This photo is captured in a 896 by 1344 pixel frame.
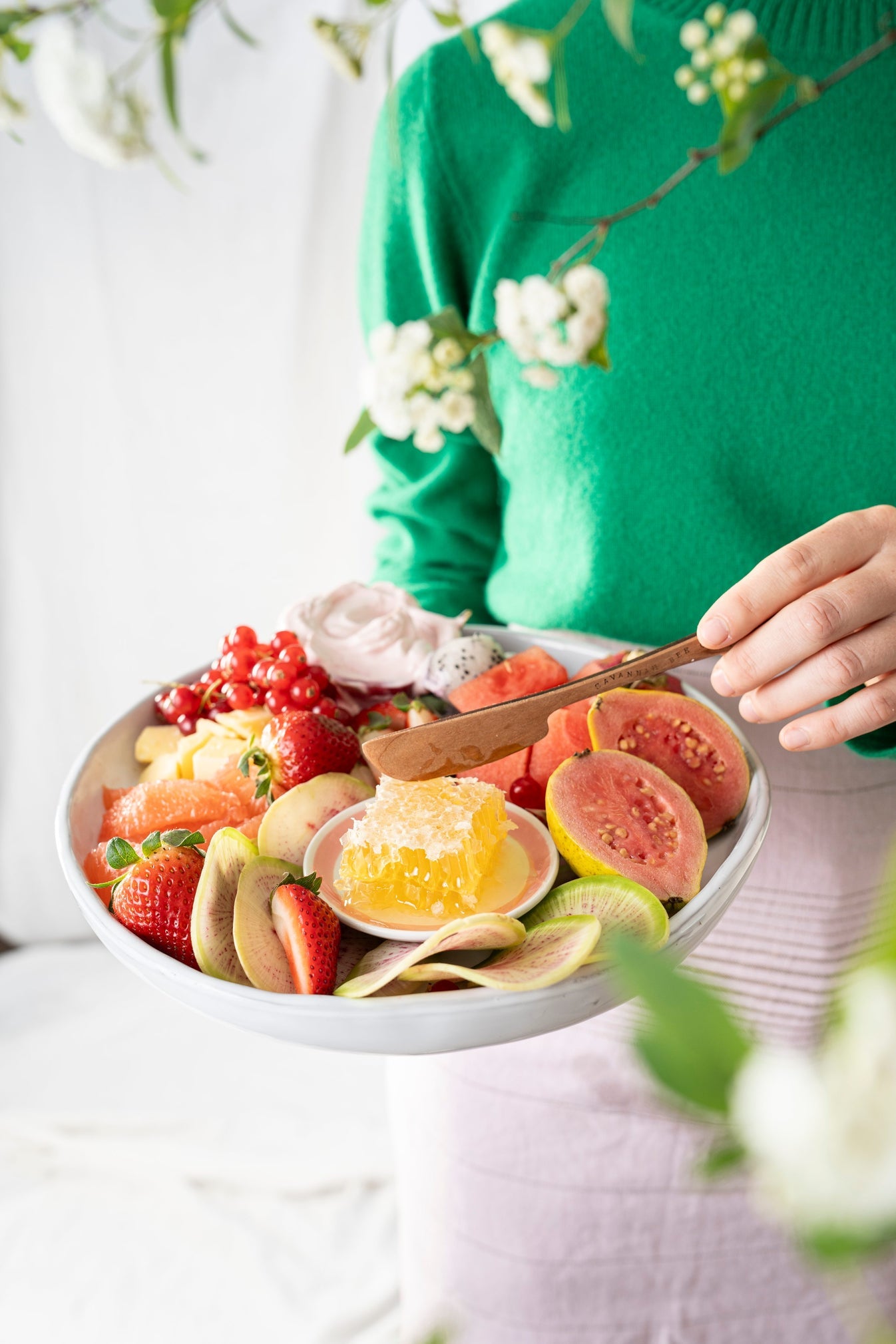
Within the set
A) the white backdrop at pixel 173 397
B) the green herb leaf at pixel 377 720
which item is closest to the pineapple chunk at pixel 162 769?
the green herb leaf at pixel 377 720

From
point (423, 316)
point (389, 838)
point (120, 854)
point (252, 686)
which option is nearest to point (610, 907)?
point (389, 838)

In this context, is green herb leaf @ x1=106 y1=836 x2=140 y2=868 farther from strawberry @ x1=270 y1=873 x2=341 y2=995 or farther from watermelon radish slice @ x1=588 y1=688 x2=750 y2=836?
watermelon radish slice @ x1=588 y1=688 x2=750 y2=836

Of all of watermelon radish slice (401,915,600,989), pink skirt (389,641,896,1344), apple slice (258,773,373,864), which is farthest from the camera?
pink skirt (389,641,896,1344)

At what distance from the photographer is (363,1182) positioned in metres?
1.99

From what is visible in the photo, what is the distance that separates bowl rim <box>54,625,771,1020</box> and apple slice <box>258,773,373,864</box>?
0.15m

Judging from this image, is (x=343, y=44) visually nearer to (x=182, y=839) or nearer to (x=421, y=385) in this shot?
(x=421, y=385)

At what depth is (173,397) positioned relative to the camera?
89.3 inches

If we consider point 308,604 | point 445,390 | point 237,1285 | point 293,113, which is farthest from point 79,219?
point 237,1285

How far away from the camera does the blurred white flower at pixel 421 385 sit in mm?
364

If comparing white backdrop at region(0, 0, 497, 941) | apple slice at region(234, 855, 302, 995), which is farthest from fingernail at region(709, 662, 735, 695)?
white backdrop at region(0, 0, 497, 941)

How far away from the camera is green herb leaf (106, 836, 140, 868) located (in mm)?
832

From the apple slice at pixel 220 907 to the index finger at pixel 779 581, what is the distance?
423 mm

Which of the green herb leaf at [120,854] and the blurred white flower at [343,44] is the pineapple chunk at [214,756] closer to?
the green herb leaf at [120,854]

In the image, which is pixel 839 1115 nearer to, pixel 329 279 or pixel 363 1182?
pixel 363 1182
